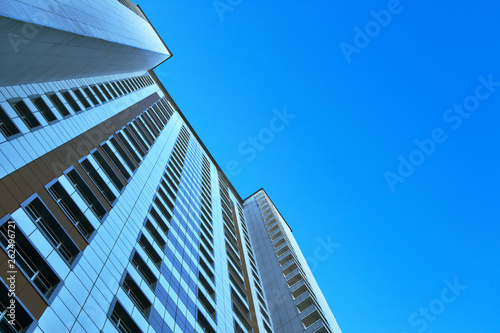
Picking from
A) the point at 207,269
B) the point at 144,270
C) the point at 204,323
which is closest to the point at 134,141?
the point at 207,269

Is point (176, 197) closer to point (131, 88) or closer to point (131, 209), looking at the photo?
point (131, 209)

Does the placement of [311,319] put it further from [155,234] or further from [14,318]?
[14,318]

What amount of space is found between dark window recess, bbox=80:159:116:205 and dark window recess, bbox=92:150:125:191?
1.73 m

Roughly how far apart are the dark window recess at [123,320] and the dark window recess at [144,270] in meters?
3.99

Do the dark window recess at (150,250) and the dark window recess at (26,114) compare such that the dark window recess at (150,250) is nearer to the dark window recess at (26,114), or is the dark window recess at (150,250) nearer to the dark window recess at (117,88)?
the dark window recess at (26,114)

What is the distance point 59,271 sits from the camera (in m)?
15.5

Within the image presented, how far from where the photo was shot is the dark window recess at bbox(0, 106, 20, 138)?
59.3ft

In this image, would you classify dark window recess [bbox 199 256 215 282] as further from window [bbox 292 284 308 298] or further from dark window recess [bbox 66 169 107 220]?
window [bbox 292 284 308 298]

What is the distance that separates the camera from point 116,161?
2895cm

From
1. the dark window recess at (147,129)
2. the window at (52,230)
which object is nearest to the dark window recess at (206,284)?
the window at (52,230)

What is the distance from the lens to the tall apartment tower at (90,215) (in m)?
14.7

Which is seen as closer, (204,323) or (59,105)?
(204,323)

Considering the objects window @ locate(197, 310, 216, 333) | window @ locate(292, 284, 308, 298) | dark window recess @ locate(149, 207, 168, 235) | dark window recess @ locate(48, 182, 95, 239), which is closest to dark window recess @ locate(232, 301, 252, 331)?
window @ locate(197, 310, 216, 333)

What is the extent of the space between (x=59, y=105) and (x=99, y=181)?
6.47 meters
